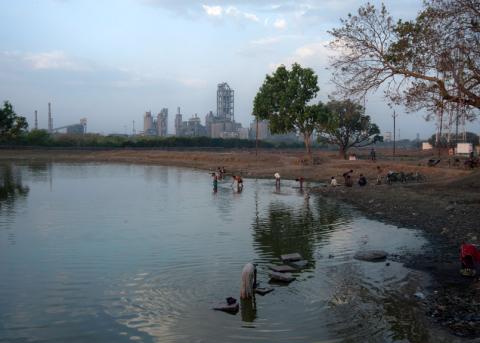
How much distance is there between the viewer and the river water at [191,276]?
11484 mm

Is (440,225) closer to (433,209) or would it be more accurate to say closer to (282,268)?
(433,209)

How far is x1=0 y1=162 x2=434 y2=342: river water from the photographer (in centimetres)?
1148

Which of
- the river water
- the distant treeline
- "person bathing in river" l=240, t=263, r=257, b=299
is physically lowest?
the river water

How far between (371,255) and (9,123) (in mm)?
103909

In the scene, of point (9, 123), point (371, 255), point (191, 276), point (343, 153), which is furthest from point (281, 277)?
point (9, 123)

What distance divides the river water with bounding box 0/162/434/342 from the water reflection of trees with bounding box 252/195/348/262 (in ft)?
0.28

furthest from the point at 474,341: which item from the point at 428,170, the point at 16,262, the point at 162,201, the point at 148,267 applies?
the point at 428,170

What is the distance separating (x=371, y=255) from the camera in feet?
59.2

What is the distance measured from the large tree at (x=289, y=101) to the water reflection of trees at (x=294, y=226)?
37.4 m

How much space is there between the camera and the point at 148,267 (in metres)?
16.8

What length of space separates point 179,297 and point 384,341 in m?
5.80

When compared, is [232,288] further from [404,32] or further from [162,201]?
[162,201]

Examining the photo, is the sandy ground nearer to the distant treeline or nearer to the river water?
the river water

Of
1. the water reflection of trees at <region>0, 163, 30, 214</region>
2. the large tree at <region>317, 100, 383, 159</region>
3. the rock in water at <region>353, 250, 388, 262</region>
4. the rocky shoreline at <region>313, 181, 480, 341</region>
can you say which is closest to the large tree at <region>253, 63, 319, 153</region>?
the large tree at <region>317, 100, 383, 159</region>
